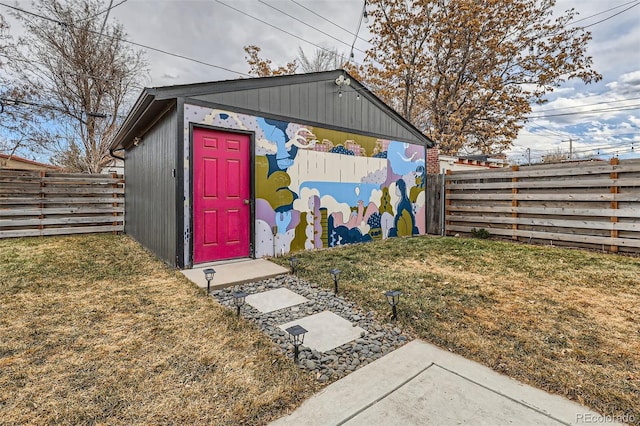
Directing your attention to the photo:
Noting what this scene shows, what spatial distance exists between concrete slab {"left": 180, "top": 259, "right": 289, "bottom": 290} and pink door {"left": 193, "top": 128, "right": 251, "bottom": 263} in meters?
0.19

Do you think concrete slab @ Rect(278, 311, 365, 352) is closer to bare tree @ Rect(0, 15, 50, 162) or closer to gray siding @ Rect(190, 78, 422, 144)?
gray siding @ Rect(190, 78, 422, 144)

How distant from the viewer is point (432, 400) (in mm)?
1677

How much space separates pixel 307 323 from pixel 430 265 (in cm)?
272

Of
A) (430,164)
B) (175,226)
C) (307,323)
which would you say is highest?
(430,164)

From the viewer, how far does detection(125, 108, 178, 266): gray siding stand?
15.0 ft

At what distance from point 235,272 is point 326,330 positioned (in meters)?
2.04

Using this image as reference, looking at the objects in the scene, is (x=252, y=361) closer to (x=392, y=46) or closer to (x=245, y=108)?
(x=245, y=108)

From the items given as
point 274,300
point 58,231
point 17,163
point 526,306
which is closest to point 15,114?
point 17,163

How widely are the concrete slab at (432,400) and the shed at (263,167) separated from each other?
3.33 m

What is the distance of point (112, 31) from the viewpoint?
13352mm

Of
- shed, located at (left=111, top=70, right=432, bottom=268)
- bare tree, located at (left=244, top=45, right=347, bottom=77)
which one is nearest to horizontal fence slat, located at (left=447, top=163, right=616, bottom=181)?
shed, located at (left=111, top=70, right=432, bottom=268)

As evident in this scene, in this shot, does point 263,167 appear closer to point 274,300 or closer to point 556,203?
point 274,300

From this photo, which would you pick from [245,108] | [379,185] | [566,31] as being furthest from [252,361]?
[566,31]

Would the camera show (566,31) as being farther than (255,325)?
Yes
